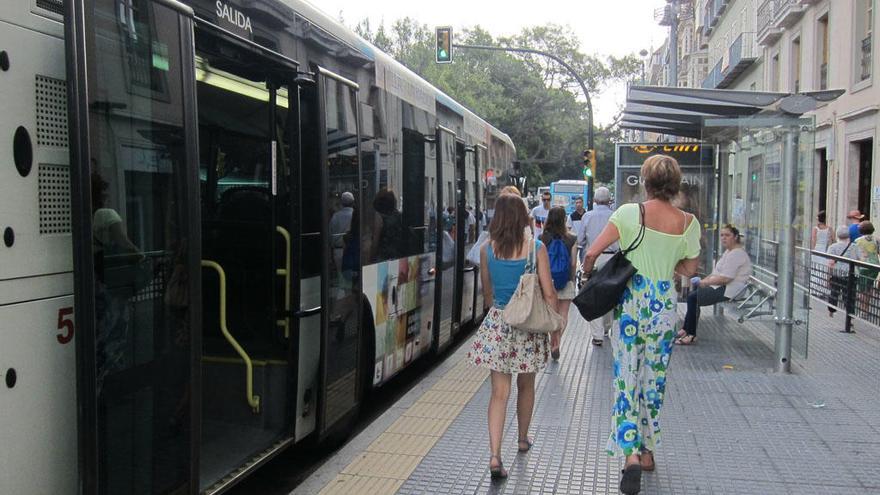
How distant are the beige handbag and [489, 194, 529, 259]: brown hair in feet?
0.66

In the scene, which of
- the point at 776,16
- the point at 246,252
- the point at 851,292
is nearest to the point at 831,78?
the point at 776,16

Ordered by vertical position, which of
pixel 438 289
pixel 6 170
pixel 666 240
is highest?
pixel 6 170

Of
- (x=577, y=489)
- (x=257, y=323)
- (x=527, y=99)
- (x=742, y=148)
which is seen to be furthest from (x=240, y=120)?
(x=527, y=99)

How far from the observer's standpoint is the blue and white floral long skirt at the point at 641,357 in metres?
5.05

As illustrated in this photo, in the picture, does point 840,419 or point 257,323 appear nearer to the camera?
point 257,323

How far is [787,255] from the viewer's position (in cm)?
842

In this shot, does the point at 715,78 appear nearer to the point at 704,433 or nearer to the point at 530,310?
the point at 704,433

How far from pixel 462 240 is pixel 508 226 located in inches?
212

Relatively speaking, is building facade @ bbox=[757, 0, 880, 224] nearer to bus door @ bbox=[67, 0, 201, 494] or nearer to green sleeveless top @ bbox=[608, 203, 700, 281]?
green sleeveless top @ bbox=[608, 203, 700, 281]

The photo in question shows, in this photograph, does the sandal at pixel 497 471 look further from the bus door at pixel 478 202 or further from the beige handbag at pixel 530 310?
the bus door at pixel 478 202

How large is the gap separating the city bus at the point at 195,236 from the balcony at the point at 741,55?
25.8 m

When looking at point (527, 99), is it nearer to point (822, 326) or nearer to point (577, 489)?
point (822, 326)

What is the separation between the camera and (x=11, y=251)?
2.84m

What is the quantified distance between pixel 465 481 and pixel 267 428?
4.08 ft
